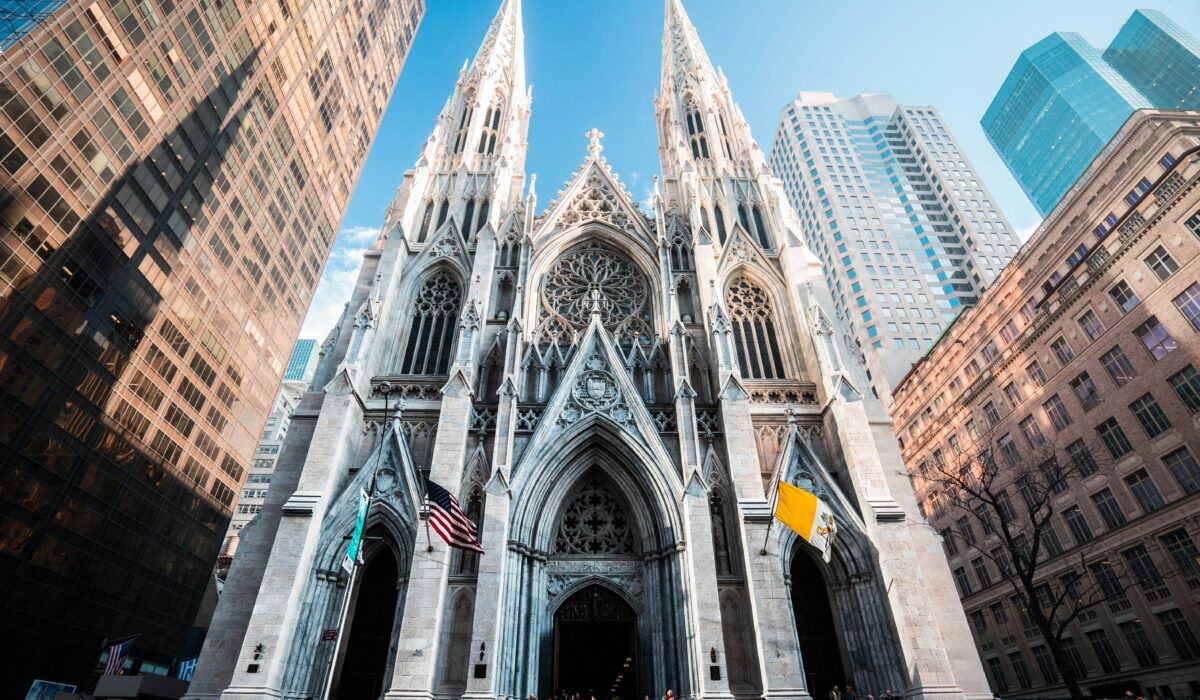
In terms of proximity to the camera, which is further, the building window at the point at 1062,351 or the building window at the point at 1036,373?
the building window at the point at 1036,373

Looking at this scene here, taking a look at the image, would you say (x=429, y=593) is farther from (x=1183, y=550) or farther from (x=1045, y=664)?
(x=1045, y=664)

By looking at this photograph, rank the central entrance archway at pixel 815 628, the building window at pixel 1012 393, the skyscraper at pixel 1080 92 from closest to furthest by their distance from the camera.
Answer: the central entrance archway at pixel 815 628 < the building window at pixel 1012 393 < the skyscraper at pixel 1080 92

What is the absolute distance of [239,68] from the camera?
34031mm

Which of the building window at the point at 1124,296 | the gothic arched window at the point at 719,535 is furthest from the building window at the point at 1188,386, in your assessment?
the gothic arched window at the point at 719,535

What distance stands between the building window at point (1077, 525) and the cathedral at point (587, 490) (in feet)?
47.0

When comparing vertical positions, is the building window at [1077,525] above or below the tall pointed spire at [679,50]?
below

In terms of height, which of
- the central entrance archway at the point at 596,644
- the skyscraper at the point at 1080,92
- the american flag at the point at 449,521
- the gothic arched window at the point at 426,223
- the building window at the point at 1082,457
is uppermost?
the skyscraper at the point at 1080,92

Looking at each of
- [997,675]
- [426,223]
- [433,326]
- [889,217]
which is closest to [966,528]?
[997,675]

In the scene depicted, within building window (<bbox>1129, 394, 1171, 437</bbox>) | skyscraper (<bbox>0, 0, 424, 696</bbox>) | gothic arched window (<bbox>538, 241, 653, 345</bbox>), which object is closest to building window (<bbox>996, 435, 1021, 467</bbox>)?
building window (<bbox>1129, 394, 1171, 437</bbox>)

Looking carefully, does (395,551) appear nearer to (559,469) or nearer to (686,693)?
(559,469)

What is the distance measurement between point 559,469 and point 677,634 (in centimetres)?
613

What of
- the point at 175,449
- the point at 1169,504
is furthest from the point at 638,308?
the point at 175,449

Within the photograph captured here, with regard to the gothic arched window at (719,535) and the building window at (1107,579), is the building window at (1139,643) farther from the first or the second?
the gothic arched window at (719,535)

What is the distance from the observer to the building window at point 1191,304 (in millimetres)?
22000
